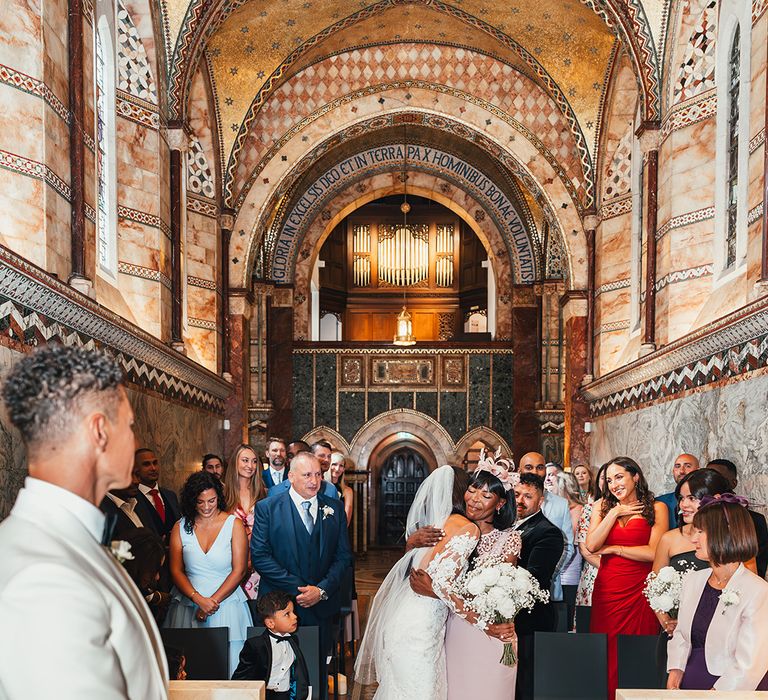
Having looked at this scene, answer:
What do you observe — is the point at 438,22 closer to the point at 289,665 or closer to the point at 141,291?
the point at 141,291

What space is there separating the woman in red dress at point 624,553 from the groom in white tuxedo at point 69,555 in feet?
13.0

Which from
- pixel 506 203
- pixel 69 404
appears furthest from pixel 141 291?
pixel 506 203

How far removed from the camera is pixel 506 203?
17359mm

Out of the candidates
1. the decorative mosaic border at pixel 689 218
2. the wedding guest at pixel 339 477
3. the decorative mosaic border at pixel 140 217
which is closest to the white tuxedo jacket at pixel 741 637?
the wedding guest at pixel 339 477

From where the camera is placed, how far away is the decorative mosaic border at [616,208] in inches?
469

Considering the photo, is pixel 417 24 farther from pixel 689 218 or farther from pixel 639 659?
pixel 639 659

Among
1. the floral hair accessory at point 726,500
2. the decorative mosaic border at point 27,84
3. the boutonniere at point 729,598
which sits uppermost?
the decorative mosaic border at point 27,84

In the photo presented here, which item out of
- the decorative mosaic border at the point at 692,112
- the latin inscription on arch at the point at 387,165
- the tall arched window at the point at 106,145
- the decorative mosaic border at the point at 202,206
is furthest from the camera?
the latin inscription on arch at the point at 387,165

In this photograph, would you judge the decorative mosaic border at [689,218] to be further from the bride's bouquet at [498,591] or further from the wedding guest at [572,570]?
the bride's bouquet at [498,591]

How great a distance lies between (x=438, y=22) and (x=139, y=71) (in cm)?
543

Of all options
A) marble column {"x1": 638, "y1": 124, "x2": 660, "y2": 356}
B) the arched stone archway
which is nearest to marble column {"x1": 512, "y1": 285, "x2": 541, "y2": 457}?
the arched stone archway

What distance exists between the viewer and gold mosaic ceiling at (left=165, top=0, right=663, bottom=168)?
12211 millimetres

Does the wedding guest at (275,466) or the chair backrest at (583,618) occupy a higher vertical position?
the wedding guest at (275,466)

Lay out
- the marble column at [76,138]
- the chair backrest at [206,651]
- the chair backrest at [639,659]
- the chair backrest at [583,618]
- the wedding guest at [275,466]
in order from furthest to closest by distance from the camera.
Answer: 1. the wedding guest at [275,466]
2. the marble column at [76,138]
3. the chair backrest at [583,618]
4. the chair backrest at [639,659]
5. the chair backrest at [206,651]
